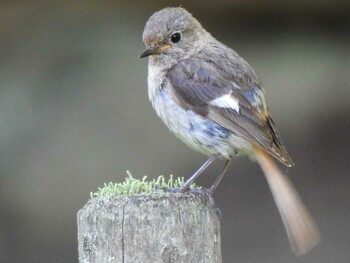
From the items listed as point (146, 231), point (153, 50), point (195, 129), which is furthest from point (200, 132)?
point (146, 231)

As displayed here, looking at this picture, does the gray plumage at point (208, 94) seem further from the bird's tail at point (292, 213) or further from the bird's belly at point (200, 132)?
the bird's tail at point (292, 213)

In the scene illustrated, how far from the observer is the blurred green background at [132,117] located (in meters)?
6.93

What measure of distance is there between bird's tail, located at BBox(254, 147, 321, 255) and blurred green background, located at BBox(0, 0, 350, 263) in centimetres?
220

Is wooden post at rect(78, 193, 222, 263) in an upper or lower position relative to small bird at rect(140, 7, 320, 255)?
lower

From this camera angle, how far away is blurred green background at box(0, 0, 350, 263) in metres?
6.93

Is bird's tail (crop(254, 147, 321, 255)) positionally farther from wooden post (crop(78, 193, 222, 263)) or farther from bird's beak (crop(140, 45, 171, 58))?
bird's beak (crop(140, 45, 171, 58))

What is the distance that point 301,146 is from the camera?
6.97 metres

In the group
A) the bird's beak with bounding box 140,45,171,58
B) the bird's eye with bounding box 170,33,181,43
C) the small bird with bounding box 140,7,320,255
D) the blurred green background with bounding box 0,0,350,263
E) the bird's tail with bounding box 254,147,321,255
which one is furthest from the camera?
the blurred green background with bounding box 0,0,350,263

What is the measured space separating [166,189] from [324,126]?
2911 millimetres

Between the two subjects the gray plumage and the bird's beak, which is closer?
the gray plumage

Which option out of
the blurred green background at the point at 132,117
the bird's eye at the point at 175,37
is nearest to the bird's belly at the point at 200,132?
the bird's eye at the point at 175,37

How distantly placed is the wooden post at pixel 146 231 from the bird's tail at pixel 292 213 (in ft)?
1.35

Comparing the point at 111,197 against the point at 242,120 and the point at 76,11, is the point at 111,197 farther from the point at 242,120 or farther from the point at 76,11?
the point at 76,11

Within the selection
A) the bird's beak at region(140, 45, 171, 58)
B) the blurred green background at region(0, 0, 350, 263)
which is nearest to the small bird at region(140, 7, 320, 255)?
the bird's beak at region(140, 45, 171, 58)
